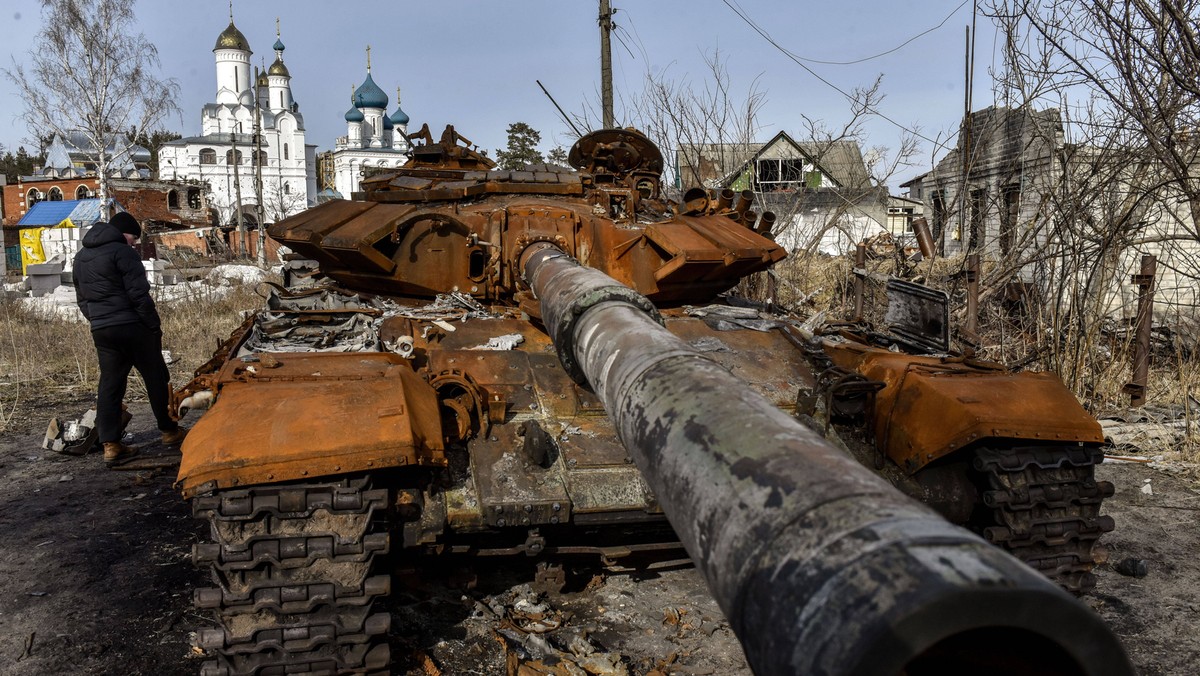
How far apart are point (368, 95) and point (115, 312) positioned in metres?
59.6

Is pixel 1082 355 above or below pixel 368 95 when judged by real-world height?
below

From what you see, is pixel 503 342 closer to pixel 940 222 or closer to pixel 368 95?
pixel 940 222

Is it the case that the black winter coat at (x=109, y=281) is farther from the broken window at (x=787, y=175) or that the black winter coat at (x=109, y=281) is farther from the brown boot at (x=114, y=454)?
the broken window at (x=787, y=175)

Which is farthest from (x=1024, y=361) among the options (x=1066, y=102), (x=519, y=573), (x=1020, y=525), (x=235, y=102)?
(x=235, y=102)

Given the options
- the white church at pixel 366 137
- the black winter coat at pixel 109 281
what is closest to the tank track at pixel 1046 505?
the black winter coat at pixel 109 281

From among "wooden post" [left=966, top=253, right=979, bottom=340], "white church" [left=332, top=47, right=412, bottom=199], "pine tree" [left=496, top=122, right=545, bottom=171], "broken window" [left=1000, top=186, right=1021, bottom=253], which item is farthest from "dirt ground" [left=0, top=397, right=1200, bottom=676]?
"white church" [left=332, top=47, right=412, bottom=199]

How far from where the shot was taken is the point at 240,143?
187ft

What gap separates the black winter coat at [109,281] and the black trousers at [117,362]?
10 cm

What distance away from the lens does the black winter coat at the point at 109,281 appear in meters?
7.34

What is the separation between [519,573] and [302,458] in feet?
6.50

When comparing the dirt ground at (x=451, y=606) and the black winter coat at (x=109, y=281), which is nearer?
the dirt ground at (x=451, y=606)

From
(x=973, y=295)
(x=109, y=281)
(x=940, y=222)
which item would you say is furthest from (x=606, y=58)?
(x=109, y=281)

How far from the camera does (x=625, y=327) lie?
113 inches

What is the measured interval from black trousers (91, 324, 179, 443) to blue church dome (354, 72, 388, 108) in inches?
2333
